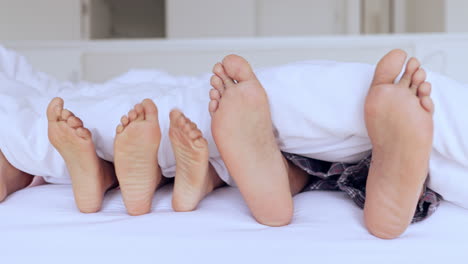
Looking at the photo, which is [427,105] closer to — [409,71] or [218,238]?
[409,71]

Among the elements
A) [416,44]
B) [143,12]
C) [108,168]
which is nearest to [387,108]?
[108,168]

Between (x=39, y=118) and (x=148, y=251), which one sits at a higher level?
(x=39, y=118)

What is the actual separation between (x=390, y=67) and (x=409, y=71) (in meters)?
0.02

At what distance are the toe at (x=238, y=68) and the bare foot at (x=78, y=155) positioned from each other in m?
0.20

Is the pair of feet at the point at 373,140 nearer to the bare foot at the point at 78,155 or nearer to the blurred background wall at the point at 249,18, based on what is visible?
the bare foot at the point at 78,155

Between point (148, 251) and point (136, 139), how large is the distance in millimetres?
139

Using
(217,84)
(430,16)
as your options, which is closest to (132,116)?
(217,84)

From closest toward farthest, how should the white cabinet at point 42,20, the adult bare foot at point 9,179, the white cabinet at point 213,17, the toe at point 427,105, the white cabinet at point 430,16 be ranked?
the toe at point 427,105 → the adult bare foot at point 9,179 → the white cabinet at point 430,16 → the white cabinet at point 42,20 → the white cabinet at point 213,17

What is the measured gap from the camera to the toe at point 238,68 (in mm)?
533

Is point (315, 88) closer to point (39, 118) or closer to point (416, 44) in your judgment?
point (39, 118)

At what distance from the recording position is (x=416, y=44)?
1.86m

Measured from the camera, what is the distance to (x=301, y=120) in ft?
1.79

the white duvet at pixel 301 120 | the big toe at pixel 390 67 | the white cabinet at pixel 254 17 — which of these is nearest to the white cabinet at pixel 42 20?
the white cabinet at pixel 254 17

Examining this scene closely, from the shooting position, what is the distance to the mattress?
0.47 meters
